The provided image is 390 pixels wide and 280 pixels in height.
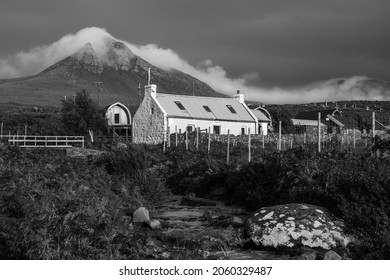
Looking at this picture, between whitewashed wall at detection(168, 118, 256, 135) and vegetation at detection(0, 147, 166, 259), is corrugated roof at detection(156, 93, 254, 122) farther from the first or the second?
vegetation at detection(0, 147, 166, 259)

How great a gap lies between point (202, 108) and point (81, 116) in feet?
36.7

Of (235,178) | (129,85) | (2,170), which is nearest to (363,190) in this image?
(235,178)

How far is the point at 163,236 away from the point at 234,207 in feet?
17.9

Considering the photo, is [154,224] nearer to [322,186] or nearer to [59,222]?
[59,222]

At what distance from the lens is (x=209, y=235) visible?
9.76m

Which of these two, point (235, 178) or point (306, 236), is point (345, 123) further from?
point (306, 236)

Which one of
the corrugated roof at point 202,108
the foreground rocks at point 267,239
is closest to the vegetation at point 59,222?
the foreground rocks at point 267,239

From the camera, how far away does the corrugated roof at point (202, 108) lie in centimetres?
4528

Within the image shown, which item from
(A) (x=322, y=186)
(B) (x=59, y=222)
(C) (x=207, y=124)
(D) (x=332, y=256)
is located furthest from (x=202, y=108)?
(D) (x=332, y=256)

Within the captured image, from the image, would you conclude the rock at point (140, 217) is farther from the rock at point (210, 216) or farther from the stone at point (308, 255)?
the stone at point (308, 255)

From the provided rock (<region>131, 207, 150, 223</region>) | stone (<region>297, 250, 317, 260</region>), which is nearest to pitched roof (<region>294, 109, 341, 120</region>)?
rock (<region>131, 207, 150, 223</region>)

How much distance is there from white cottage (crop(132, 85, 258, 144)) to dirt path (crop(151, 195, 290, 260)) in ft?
99.2

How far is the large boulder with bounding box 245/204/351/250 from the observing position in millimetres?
9312

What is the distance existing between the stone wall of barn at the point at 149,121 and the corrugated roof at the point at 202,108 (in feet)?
Result: 2.32
